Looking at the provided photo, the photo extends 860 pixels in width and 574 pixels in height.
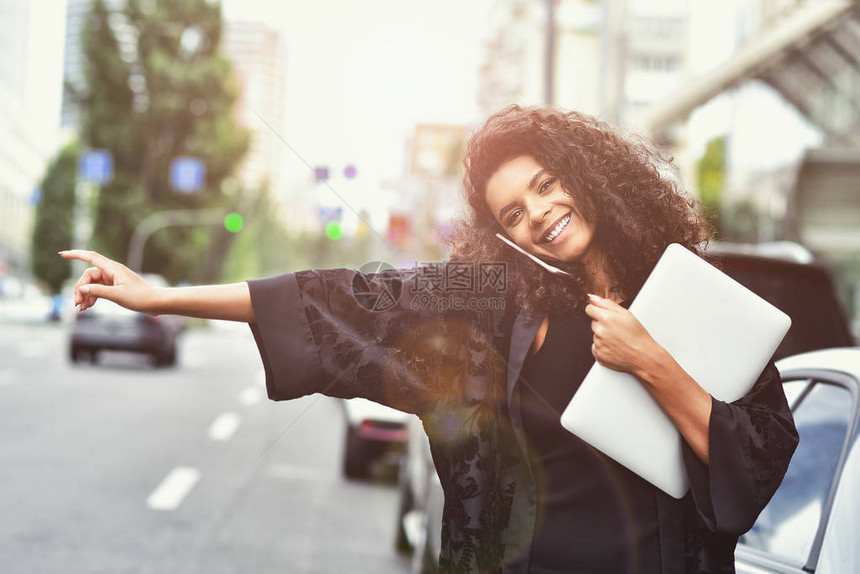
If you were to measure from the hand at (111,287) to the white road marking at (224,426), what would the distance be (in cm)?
981

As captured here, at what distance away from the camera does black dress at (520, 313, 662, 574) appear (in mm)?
1880

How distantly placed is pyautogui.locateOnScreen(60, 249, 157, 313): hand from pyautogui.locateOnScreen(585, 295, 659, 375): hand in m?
0.78

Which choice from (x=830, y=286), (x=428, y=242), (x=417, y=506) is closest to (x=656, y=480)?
(x=830, y=286)

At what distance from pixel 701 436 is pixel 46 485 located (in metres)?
7.01

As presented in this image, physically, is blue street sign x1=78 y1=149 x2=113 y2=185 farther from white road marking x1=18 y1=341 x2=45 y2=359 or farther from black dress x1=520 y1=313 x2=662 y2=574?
black dress x1=520 y1=313 x2=662 y2=574

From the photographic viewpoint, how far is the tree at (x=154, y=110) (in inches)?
1944

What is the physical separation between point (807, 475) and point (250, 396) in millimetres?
14564

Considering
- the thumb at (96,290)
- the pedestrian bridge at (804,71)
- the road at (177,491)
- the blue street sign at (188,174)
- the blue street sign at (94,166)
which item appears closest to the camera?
the thumb at (96,290)

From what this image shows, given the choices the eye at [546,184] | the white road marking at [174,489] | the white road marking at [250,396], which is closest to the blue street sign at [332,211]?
the eye at [546,184]

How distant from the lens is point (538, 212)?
1.97 m

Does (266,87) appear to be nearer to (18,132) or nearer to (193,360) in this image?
(193,360)

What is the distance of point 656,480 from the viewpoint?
1.85 meters

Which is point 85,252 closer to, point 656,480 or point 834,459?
point 656,480

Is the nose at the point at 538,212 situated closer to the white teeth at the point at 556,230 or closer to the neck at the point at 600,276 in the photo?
the white teeth at the point at 556,230
